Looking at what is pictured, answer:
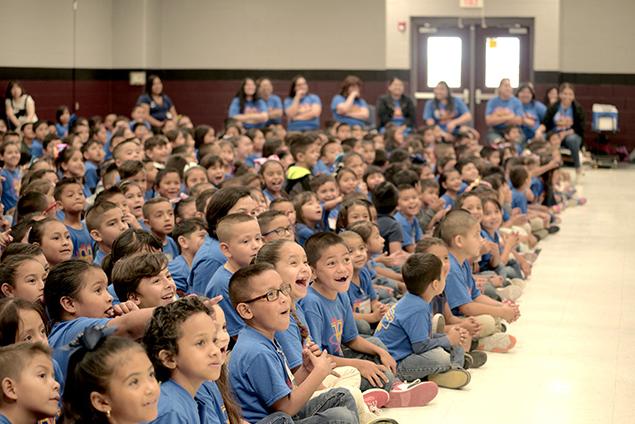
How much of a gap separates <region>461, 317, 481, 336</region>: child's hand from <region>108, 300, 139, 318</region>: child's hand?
2540 millimetres

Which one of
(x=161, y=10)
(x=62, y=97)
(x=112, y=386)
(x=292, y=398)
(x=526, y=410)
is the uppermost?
(x=161, y=10)

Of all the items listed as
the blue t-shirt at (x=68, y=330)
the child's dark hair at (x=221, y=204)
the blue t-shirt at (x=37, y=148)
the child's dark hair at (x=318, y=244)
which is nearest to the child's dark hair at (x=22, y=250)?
the blue t-shirt at (x=68, y=330)

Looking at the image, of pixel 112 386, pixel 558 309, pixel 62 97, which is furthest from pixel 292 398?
pixel 62 97

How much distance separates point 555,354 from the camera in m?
6.25

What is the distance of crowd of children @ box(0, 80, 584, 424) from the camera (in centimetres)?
326

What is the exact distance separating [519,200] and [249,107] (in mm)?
5388

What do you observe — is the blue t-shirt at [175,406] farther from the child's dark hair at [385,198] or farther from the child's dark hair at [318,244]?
the child's dark hair at [385,198]

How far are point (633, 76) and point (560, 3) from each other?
5.42 ft

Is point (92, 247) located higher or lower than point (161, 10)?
lower

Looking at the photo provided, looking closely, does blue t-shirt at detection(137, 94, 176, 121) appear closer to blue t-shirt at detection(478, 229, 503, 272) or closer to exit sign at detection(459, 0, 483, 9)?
exit sign at detection(459, 0, 483, 9)

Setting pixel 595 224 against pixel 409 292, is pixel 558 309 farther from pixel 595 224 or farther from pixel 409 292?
pixel 595 224

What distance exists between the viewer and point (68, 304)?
4035 mm

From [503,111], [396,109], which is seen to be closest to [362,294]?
[396,109]

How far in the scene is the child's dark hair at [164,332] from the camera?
3334mm
